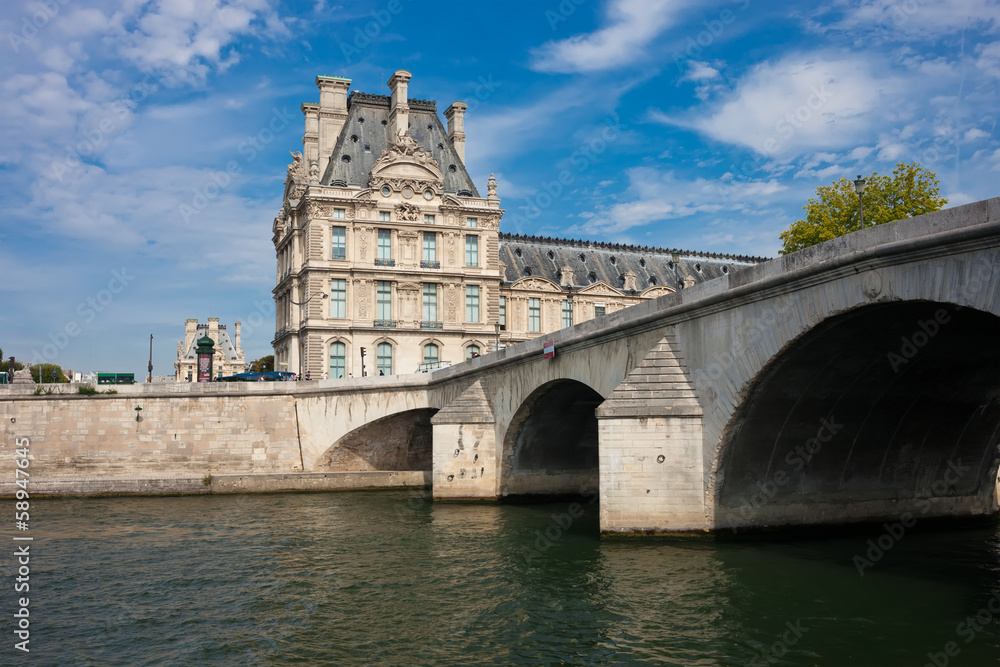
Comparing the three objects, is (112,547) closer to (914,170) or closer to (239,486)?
(239,486)

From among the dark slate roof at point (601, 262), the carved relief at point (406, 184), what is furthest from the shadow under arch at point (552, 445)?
the dark slate roof at point (601, 262)

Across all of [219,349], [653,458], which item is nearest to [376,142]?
[653,458]

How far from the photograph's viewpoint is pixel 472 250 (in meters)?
63.8

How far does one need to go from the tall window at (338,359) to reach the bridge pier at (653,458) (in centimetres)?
3815

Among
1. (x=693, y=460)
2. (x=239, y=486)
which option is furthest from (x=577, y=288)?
(x=693, y=460)

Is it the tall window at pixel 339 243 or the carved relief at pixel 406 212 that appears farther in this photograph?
the carved relief at pixel 406 212

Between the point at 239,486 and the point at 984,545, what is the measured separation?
2956cm

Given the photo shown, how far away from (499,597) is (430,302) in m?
44.4

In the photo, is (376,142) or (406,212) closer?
(406,212)

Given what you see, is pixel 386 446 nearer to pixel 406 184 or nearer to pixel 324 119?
pixel 406 184

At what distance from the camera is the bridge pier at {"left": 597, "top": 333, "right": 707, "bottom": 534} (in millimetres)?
23250

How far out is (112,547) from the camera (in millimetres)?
25172

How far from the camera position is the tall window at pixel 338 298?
59.9 metres

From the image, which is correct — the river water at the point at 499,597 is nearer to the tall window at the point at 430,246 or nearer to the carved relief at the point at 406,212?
the tall window at the point at 430,246
